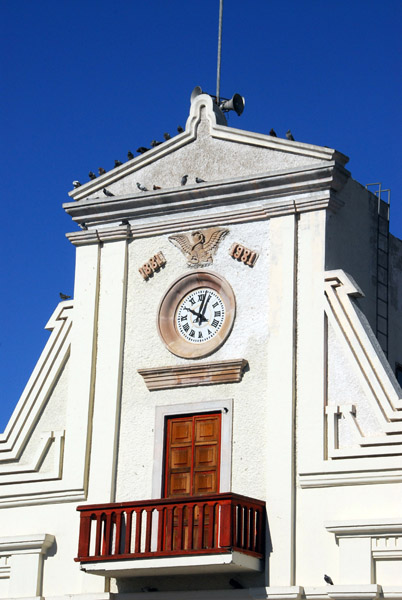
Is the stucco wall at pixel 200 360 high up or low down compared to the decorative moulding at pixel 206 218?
down

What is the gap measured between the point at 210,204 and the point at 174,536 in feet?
18.7

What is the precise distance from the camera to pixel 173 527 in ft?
80.6

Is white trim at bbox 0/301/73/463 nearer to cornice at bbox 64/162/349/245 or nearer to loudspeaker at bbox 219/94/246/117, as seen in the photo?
cornice at bbox 64/162/349/245

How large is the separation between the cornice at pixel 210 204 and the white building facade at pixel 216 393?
36 millimetres

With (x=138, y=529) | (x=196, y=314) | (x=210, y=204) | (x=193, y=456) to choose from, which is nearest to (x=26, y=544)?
(x=138, y=529)

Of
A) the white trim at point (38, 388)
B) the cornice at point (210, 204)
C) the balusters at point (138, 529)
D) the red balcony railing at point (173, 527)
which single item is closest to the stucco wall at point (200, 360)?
the cornice at point (210, 204)

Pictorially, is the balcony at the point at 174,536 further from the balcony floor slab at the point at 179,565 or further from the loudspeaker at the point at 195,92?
the loudspeaker at the point at 195,92

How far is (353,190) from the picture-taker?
26422 millimetres

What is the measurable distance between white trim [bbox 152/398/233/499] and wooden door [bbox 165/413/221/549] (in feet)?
0.38

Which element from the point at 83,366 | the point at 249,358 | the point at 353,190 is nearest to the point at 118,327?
the point at 83,366

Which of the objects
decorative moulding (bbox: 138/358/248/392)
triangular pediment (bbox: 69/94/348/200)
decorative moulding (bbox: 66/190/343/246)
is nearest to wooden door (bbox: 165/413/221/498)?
decorative moulding (bbox: 138/358/248/392)

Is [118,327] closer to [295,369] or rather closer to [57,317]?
[57,317]

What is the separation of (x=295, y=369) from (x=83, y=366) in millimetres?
4083

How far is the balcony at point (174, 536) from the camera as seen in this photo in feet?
77.9
